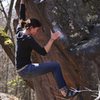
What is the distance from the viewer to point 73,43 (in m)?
6.95

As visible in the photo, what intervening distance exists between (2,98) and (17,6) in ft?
17.4

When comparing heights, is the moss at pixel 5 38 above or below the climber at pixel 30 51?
below

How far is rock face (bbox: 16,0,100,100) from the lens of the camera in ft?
21.7

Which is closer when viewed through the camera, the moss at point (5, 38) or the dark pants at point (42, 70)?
the dark pants at point (42, 70)

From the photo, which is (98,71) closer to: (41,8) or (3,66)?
(41,8)

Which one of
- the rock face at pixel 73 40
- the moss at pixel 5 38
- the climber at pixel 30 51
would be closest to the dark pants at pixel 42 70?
the climber at pixel 30 51

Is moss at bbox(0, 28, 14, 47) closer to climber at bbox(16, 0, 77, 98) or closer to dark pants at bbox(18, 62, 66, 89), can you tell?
climber at bbox(16, 0, 77, 98)

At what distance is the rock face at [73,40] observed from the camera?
6613 millimetres

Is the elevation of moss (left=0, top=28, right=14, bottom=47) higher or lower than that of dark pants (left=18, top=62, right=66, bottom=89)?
lower

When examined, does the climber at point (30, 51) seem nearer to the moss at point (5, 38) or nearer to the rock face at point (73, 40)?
the rock face at point (73, 40)

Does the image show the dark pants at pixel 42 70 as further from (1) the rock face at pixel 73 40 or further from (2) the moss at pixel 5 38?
(2) the moss at pixel 5 38

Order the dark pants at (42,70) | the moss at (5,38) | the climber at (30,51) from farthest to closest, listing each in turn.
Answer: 1. the moss at (5,38)
2. the dark pants at (42,70)
3. the climber at (30,51)

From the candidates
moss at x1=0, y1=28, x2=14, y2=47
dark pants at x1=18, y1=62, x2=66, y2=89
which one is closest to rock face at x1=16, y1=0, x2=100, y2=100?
dark pants at x1=18, y1=62, x2=66, y2=89

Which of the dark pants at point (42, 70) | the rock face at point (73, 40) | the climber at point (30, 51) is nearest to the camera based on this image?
the climber at point (30, 51)
